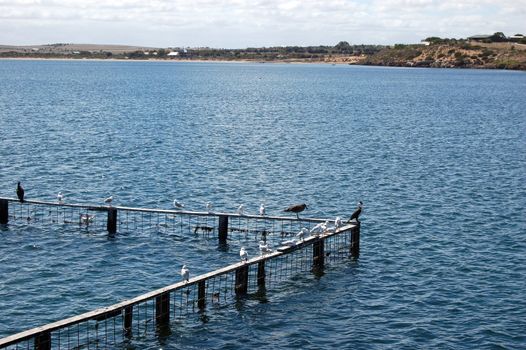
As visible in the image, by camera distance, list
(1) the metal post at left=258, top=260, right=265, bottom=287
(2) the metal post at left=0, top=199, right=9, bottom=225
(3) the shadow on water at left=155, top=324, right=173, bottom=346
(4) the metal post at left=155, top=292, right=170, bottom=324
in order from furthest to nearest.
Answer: (2) the metal post at left=0, top=199, right=9, bottom=225, (1) the metal post at left=258, top=260, right=265, bottom=287, (4) the metal post at left=155, top=292, right=170, bottom=324, (3) the shadow on water at left=155, top=324, right=173, bottom=346

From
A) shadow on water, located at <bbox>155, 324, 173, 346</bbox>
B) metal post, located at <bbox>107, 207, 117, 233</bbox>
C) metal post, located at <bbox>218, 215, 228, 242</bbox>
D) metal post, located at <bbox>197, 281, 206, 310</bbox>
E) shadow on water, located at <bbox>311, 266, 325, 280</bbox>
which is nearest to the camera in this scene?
shadow on water, located at <bbox>155, 324, 173, 346</bbox>

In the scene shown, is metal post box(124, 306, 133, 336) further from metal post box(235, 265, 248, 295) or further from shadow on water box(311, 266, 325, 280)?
shadow on water box(311, 266, 325, 280)

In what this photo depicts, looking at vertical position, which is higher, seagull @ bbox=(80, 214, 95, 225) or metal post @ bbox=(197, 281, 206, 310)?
seagull @ bbox=(80, 214, 95, 225)

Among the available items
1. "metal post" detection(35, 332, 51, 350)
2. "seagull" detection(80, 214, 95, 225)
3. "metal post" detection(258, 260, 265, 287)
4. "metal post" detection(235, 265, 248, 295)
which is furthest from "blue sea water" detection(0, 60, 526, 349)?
"metal post" detection(35, 332, 51, 350)

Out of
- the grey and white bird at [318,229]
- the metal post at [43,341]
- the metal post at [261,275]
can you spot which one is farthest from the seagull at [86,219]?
the metal post at [43,341]

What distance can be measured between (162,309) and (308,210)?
19.5m

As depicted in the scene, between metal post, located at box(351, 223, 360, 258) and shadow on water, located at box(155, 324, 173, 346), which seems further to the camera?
metal post, located at box(351, 223, 360, 258)

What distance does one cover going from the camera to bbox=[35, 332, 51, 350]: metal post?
76.0ft

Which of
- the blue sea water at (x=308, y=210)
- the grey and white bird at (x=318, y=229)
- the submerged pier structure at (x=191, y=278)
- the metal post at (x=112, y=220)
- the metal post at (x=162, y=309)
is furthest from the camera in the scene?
the metal post at (x=112, y=220)

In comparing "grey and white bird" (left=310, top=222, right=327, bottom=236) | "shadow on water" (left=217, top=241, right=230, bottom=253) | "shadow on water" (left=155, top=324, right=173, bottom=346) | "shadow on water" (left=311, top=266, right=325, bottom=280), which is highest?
"grey and white bird" (left=310, top=222, right=327, bottom=236)

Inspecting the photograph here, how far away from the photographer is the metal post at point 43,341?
2317 cm

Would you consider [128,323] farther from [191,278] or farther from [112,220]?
[112,220]

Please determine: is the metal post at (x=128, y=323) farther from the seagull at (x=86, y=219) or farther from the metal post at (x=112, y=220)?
the seagull at (x=86, y=219)

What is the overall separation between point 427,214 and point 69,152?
34119 mm
